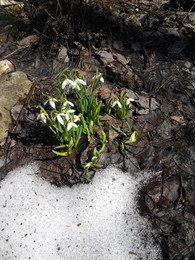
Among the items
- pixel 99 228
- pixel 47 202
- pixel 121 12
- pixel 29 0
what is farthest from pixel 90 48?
pixel 99 228

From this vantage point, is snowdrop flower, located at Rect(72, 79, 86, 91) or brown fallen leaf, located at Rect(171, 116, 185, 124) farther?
brown fallen leaf, located at Rect(171, 116, 185, 124)

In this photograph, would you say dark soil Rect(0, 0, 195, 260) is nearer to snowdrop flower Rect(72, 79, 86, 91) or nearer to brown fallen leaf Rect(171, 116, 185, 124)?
brown fallen leaf Rect(171, 116, 185, 124)

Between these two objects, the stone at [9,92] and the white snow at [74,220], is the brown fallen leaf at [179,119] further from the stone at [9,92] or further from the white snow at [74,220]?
the stone at [9,92]

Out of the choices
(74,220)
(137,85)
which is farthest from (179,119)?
(74,220)

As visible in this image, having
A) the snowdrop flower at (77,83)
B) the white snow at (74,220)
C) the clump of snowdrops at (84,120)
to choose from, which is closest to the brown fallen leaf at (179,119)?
the clump of snowdrops at (84,120)

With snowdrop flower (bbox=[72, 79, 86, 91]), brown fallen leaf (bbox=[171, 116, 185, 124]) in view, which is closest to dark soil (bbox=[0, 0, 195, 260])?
brown fallen leaf (bbox=[171, 116, 185, 124])

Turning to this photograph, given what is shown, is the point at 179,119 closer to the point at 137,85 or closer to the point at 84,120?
the point at 137,85

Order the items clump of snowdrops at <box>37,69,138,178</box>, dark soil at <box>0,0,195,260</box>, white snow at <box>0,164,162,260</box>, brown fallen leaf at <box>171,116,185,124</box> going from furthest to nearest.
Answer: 1. brown fallen leaf at <box>171,116,185,124</box>
2. clump of snowdrops at <box>37,69,138,178</box>
3. dark soil at <box>0,0,195,260</box>
4. white snow at <box>0,164,162,260</box>
